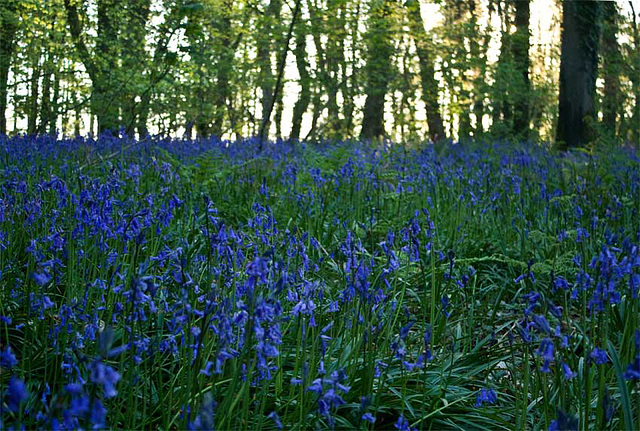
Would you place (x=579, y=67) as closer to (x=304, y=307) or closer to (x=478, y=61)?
(x=478, y=61)

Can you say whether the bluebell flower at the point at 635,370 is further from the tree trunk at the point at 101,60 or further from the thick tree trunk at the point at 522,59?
the thick tree trunk at the point at 522,59

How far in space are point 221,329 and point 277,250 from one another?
0.99m

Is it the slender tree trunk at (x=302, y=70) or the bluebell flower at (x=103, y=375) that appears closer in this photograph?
the bluebell flower at (x=103, y=375)

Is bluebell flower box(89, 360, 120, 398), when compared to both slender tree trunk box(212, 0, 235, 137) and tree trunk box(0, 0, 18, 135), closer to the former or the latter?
tree trunk box(0, 0, 18, 135)

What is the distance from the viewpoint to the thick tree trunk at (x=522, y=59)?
14.3 m

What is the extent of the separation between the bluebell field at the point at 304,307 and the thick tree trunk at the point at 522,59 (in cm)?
898

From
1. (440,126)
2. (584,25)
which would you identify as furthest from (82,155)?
(440,126)

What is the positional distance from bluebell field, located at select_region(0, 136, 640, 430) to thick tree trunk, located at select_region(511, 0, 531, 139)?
898cm

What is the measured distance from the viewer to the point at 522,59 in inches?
593

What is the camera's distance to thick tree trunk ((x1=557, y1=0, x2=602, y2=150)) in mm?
11070

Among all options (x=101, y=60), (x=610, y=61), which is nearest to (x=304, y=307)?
(x=101, y=60)

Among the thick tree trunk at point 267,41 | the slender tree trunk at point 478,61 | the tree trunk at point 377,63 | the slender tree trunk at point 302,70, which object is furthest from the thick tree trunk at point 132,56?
the slender tree trunk at point 478,61

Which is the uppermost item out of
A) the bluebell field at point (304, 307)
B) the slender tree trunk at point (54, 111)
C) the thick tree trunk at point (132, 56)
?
the thick tree trunk at point (132, 56)

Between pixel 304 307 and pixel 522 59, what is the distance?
1519cm
